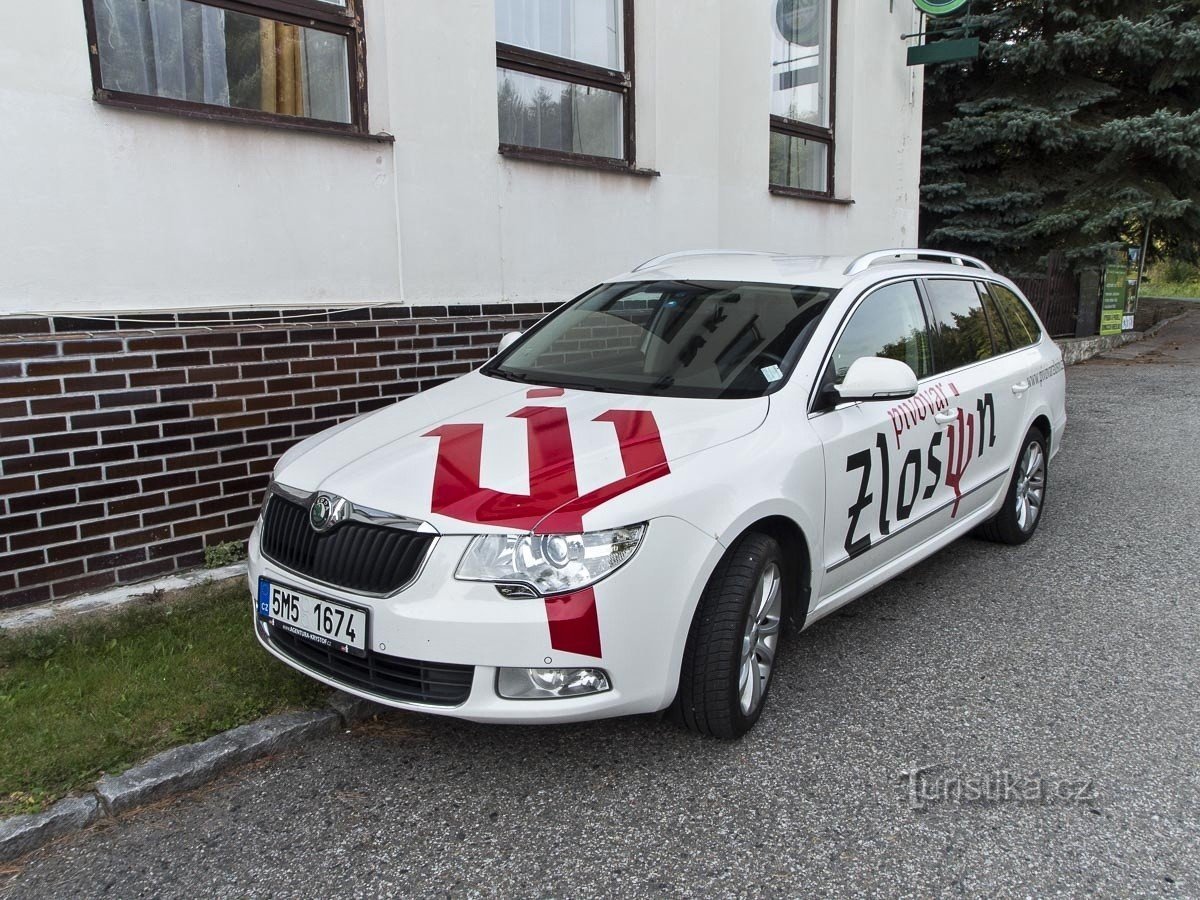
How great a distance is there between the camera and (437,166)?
18.8 ft

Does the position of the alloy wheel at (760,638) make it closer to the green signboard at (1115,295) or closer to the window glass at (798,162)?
the window glass at (798,162)

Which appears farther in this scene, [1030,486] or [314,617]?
[1030,486]

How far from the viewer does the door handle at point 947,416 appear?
4.28 m

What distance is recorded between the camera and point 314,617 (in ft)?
10.0

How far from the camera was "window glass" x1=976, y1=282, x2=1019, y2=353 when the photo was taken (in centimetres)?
514

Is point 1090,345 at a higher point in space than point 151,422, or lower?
lower

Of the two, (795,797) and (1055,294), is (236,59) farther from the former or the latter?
(1055,294)

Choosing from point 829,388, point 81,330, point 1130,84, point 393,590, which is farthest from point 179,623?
point 1130,84

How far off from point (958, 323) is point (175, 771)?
12.9 feet

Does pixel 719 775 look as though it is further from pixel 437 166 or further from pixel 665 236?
pixel 665 236

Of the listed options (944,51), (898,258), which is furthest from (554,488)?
(944,51)

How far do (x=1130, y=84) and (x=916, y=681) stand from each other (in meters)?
15.1

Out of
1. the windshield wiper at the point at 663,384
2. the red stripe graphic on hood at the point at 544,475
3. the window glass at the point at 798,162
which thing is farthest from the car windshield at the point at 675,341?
the window glass at the point at 798,162

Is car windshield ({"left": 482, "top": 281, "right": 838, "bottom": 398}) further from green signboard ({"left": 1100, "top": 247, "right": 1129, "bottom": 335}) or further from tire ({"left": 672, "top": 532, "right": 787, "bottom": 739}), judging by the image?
green signboard ({"left": 1100, "top": 247, "right": 1129, "bottom": 335})
